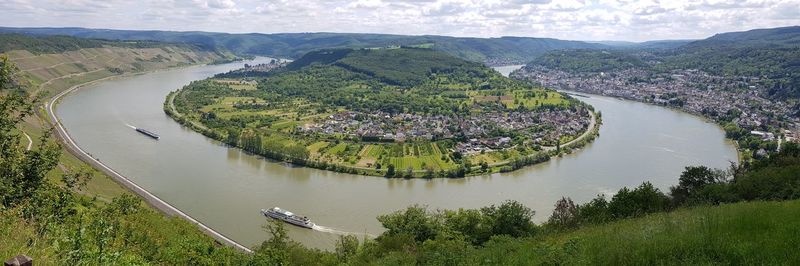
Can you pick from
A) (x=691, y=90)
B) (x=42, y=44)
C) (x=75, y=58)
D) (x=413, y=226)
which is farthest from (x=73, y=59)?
(x=691, y=90)

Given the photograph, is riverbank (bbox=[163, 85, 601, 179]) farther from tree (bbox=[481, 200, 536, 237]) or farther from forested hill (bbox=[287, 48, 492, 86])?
forested hill (bbox=[287, 48, 492, 86])

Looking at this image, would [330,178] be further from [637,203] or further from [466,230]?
[637,203]

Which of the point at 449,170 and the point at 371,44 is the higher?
the point at 371,44

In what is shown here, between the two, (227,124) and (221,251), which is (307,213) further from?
(227,124)

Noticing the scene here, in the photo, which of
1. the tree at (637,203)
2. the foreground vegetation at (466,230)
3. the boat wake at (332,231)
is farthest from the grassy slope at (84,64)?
the tree at (637,203)

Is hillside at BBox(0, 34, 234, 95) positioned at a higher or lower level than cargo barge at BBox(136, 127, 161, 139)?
higher

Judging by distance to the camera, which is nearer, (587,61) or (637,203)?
(637,203)

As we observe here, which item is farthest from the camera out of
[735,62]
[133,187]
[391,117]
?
[735,62]

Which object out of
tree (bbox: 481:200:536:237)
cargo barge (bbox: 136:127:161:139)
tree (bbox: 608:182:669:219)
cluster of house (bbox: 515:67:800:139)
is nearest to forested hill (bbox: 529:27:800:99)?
cluster of house (bbox: 515:67:800:139)
